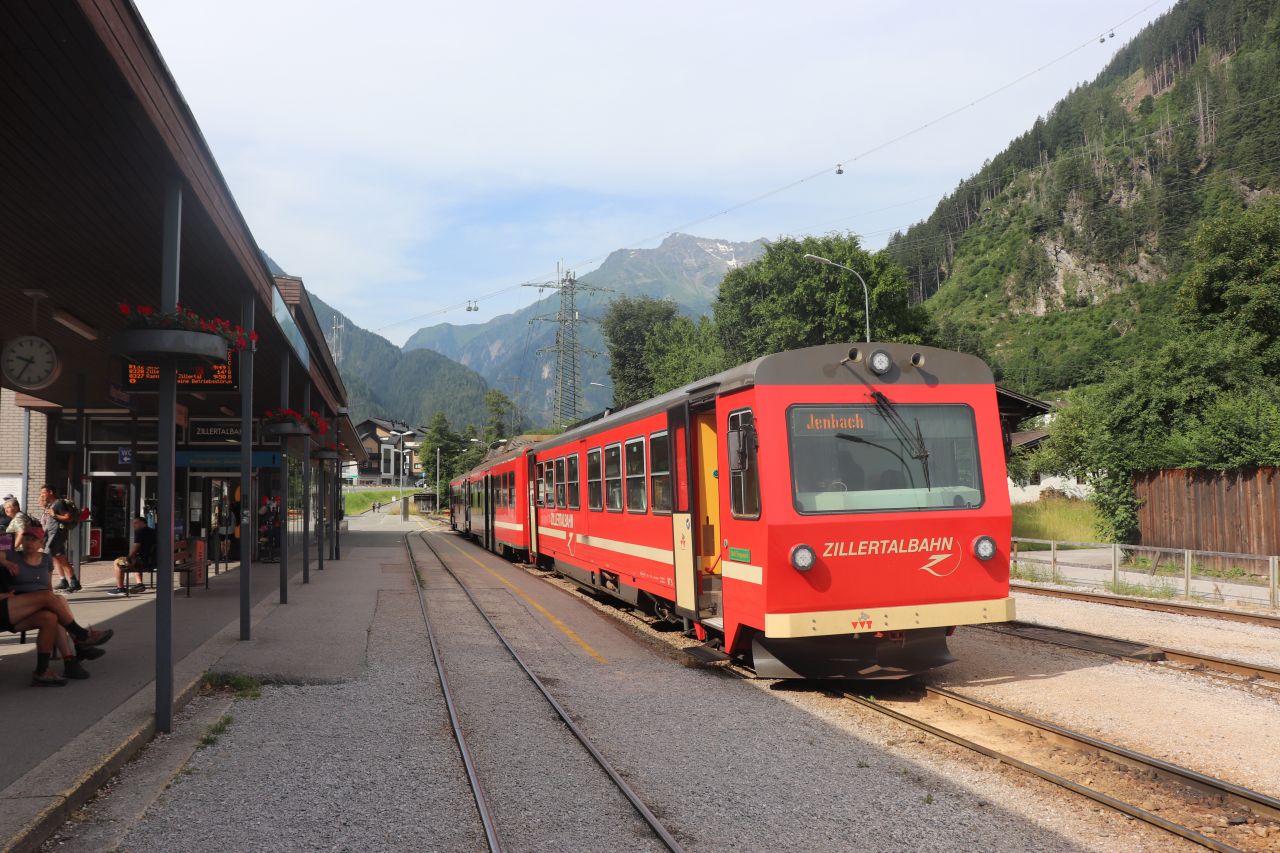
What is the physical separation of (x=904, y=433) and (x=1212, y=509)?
46.1 feet

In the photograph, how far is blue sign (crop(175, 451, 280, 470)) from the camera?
68.1 ft

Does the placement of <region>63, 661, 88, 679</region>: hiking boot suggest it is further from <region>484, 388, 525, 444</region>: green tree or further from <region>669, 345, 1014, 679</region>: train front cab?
<region>484, 388, 525, 444</region>: green tree

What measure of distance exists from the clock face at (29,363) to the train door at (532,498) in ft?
32.7

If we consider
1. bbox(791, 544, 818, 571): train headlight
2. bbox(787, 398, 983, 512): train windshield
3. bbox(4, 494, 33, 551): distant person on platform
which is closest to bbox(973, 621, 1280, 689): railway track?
bbox(787, 398, 983, 512): train windshield

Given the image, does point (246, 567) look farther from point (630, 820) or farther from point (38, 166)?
point (630, 820)

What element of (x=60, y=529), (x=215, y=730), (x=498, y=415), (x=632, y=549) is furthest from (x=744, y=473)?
(x=498, y=415)

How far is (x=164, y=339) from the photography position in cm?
698

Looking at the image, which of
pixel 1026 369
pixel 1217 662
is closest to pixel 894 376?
pixel 1217 662

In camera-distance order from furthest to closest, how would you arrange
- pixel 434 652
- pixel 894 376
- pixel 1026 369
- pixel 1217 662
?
pixel 1026 369 → pixel 434 652 → pixel 1217 662 → pixel 894 376

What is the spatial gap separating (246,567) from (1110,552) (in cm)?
1376

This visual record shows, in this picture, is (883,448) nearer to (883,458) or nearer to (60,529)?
(883,458)

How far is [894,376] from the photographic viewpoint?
843 cm

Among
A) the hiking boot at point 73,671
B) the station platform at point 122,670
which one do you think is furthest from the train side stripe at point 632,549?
the hiking boot at point 73,671

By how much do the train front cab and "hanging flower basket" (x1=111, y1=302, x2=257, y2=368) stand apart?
4.19 metres
